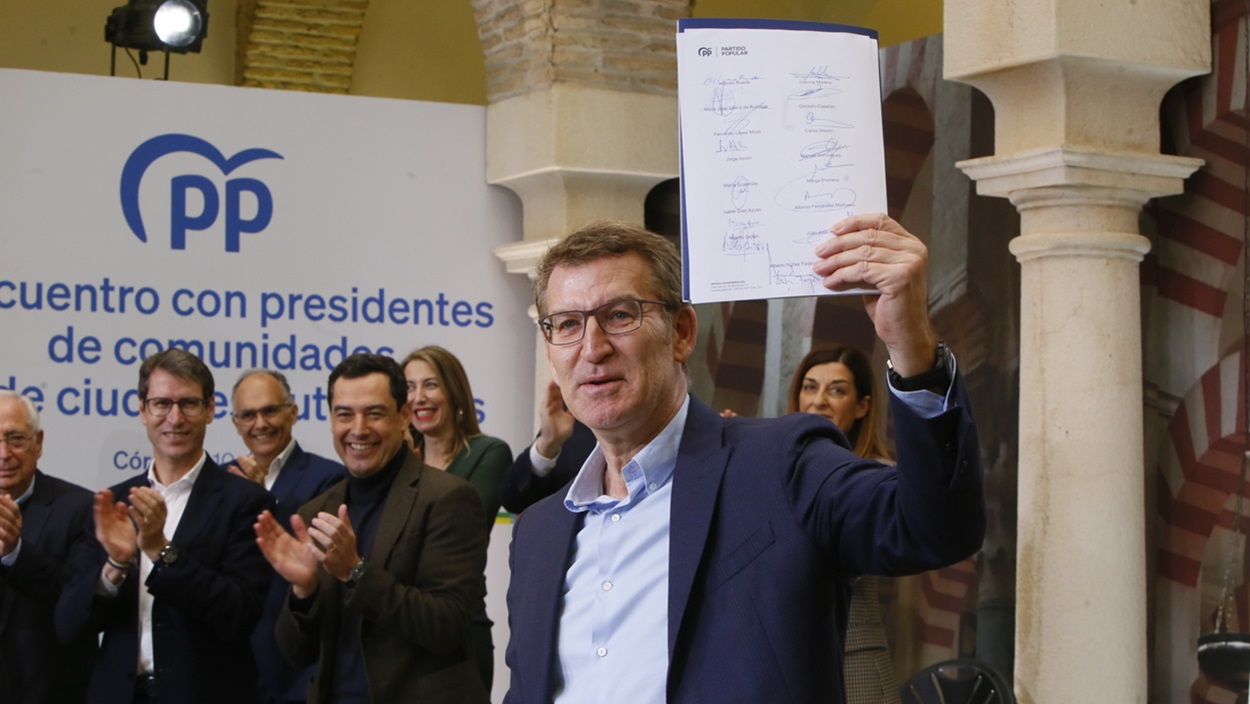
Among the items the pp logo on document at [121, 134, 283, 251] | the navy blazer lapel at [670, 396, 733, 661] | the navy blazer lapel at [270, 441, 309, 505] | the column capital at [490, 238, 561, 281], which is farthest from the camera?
the column capital at [490, 238, 561, 281]

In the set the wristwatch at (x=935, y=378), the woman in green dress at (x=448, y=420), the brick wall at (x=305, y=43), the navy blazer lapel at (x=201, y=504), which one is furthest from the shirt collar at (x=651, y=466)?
the brick wall at (x=305, y=43)

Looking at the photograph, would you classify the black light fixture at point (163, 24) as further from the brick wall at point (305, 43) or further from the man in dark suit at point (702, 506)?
the man in dark suit at point (702, 506)

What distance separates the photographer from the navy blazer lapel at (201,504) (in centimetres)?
388

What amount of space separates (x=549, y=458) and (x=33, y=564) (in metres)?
1.42

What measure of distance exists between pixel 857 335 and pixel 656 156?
141 cm

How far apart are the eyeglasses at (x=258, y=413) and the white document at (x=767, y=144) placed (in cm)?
312

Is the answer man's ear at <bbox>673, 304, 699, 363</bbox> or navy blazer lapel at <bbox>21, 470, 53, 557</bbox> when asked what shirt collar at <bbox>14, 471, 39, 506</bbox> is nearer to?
navy blazer lapel at <bbox>21, 470, 53, 557</bbox>

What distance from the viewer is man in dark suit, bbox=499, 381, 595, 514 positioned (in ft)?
14.9

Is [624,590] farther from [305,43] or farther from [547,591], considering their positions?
[305,43]

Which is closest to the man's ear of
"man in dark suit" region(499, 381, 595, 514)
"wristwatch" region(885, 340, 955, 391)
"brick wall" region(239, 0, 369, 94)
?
"wristwatch" region(885, 340, 955, 391)

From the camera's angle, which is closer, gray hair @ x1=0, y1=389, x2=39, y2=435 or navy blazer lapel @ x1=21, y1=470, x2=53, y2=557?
navy blazer lapel @ x1=21, y1=470, x2=53, y2=557

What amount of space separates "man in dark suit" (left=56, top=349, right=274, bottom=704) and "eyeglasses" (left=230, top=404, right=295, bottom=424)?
0.70 metres

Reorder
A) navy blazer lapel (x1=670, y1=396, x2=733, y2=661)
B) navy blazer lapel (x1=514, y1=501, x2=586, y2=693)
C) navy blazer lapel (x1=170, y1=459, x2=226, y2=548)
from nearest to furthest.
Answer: navy blazer lapel (x1=670, y1=396, x2=733, y2=661), navy blazer lapel (x1=514, y1=501, x2=586, y2=693), navy blazer lapel (x1=170, y1=459, x2=226, y2=548)

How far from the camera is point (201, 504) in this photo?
12.9ft
